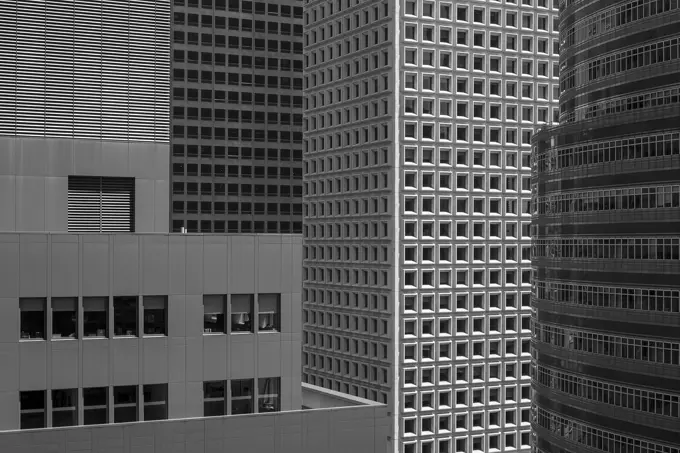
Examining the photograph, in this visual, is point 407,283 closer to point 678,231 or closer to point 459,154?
point 459,154

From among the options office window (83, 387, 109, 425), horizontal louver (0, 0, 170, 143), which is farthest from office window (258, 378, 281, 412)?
horizontal louver (0, 0, 170, 143)

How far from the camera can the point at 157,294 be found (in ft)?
171

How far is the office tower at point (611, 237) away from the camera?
277ft

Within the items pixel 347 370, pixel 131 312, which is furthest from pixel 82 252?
pixel 347 370

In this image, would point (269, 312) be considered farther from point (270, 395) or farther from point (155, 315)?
point (155, 315)

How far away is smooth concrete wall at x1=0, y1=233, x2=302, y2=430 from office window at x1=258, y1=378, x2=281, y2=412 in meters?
0.27

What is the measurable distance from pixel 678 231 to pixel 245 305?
133 feet

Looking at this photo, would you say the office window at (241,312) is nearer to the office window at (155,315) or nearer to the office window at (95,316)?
the office window at (155,315)

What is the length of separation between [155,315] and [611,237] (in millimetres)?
46029

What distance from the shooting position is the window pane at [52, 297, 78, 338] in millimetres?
50500

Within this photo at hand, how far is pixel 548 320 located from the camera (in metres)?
96.9

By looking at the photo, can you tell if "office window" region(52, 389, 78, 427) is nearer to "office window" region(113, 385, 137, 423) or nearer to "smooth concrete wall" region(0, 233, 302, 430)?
"smooth concrete wall" region(0, 233, 302, 430)

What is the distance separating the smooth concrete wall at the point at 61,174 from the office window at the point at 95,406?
7.14 m

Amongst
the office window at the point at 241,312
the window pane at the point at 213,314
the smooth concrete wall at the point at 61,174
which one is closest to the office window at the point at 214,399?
the window pane at the point at 213,314
